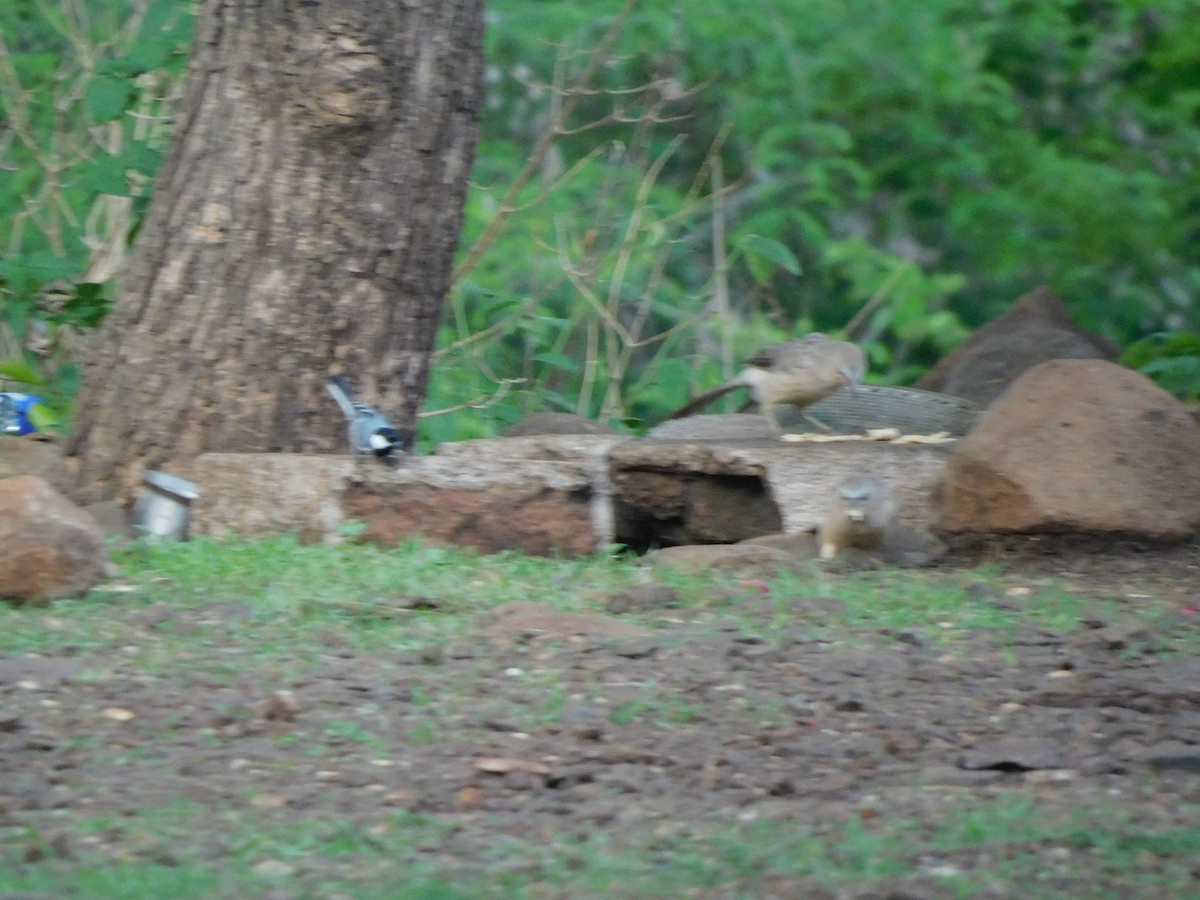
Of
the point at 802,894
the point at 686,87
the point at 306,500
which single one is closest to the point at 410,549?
the point at 306,500

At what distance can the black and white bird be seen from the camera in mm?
5852

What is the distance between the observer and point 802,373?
25.8 feet

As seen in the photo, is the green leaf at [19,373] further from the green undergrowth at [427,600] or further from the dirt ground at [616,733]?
the dirt ground at [616,733]

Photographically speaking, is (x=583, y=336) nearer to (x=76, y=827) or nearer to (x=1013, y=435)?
(x=1013, y=435)

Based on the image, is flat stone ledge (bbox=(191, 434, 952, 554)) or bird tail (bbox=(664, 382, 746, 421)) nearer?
flat stone ledge (bbox=(191, 434, 952, 554))

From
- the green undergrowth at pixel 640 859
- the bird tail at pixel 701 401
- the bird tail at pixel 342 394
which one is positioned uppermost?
the bird tail at pixel 342 394

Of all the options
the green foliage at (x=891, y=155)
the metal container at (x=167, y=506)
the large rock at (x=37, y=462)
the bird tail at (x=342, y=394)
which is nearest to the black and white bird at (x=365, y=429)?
the bird tail at (x=342, y=394)

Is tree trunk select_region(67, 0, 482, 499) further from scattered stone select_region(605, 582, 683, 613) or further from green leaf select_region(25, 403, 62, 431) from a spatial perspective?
scattered stone select_region(605, 582, 683, 613)

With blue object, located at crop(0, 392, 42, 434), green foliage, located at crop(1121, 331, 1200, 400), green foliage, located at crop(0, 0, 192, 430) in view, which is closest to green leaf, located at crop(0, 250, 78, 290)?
green foliage, located at crop(0, 0, 192, 430)

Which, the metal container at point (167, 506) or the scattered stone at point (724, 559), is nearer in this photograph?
the scattered stone at point (724, 559)

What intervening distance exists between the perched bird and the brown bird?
1864 mm

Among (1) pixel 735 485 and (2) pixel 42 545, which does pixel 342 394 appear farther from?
(2) pixel 42 545

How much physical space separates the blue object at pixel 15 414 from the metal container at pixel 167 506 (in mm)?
1059

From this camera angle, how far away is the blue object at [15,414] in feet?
22.4
